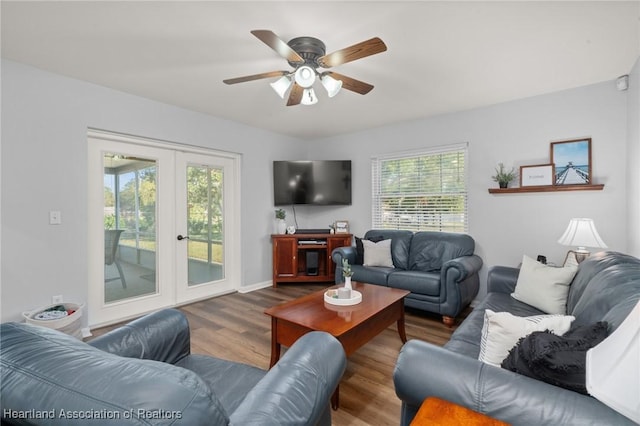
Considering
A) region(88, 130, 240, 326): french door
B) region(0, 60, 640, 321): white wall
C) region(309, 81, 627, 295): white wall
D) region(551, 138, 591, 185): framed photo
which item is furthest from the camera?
region(88, 130, 240, 326): french door

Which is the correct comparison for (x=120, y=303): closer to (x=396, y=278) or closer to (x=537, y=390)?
(x=396, y=278)

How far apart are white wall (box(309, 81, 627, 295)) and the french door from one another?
9.74ft

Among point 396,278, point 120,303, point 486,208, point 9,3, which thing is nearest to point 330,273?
point 396,278

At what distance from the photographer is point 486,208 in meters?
3.76

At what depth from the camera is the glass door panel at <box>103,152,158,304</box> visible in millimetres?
3303

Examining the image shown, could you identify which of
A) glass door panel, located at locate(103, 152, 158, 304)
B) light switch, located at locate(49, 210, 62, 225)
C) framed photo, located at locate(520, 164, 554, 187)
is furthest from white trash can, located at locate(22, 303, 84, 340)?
framed photo, located at locate(520, 164, 554, 187)

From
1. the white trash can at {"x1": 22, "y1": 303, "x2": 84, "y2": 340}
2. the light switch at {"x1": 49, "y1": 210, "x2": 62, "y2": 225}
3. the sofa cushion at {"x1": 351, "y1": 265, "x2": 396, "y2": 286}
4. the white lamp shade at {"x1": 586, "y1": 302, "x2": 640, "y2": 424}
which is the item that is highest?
the light switch at {"x1": 49, "y1": 210, "x2": 62, "y2": 225}

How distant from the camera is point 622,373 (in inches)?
26.7

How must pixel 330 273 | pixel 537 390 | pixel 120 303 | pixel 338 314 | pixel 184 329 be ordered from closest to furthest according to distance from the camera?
1. pixel 537 390
2. pixel 184 329
3. pixel 338 314
4. pixel 120 303
5. pixel 330 273

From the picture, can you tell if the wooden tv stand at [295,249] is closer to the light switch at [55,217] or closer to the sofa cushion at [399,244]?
the sofa cushion at [399,244]

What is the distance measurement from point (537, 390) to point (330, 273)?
12.9 ft

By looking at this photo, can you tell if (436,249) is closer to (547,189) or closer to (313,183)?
(547,189)

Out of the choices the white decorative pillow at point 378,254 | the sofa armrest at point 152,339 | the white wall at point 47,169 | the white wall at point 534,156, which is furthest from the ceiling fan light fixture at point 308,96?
the white wall at point 534,156

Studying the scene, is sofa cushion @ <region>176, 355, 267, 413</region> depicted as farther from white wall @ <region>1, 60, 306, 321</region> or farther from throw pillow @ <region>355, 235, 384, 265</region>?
throw pillow @ <region>355, 235, 384, 265</region>
